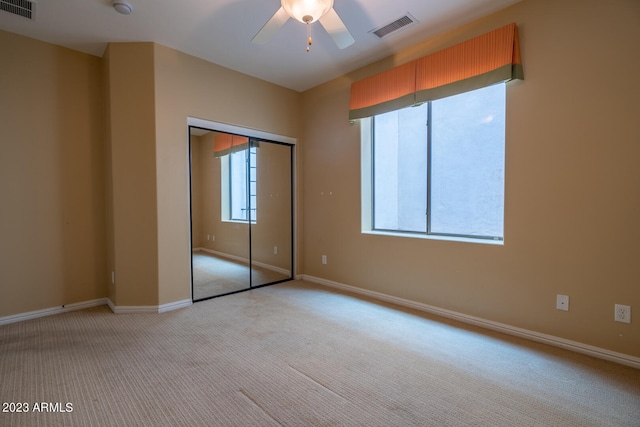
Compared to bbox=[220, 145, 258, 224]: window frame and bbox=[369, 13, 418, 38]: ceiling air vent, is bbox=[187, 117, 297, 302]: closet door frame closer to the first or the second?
bbox=[220, 145, 258, 224]: window frame

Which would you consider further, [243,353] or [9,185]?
[9,185]

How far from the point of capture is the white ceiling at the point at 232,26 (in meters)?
2.47

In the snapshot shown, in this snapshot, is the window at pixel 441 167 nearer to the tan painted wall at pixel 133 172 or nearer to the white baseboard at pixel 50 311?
the tan painted wall at pixel 133 172

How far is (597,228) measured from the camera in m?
2.17

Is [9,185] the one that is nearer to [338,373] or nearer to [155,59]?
[155,59]

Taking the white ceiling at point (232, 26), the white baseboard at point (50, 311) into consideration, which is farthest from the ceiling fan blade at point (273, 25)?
the white baseboard at point (50, 311)

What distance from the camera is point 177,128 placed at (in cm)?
322

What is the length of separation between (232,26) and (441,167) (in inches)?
97.1

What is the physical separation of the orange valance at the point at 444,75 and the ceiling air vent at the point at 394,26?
40cm

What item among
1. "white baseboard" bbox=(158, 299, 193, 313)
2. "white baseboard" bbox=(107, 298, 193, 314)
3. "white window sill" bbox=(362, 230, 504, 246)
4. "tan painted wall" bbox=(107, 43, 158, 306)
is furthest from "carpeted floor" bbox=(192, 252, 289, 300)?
"white window sill" bbox=(362, 230, 504, 246)

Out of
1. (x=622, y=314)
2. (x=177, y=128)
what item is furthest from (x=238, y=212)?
(x=622, y=314)

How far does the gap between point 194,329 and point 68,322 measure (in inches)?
50.2

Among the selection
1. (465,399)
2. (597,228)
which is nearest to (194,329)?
(465,399)

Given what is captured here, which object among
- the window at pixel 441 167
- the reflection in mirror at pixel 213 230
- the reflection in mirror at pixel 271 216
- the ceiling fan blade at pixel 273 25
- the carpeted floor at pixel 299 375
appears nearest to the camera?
the carpeted floor at pixel 299 375
